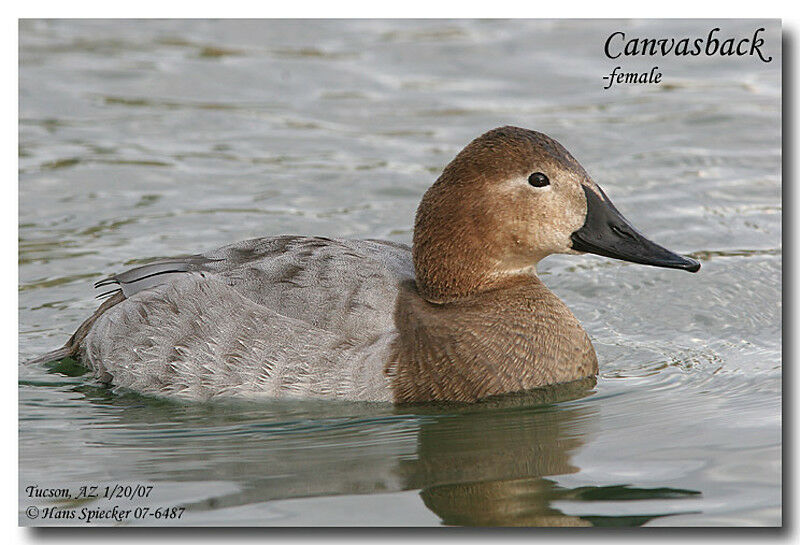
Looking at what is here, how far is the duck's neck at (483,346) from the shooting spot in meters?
6.48

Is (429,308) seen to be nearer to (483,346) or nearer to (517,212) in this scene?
(483,346)

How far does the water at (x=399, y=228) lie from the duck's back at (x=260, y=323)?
0.16 metres

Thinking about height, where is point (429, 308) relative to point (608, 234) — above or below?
below

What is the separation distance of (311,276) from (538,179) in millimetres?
1321

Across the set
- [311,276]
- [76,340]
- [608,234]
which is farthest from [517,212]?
[76,340]

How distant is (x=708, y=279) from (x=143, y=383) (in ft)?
12.9

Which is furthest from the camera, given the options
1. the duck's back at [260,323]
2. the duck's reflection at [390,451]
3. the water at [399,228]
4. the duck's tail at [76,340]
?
the duck's tail at [76,340]

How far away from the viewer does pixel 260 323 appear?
656 cm

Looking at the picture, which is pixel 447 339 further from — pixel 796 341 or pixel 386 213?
pixel 386 213

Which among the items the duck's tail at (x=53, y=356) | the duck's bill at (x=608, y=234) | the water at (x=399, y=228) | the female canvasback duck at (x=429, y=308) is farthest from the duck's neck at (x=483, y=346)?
the duck's tail at (x=53, y=356)

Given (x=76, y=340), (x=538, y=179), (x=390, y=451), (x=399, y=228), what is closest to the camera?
(x=390, y=451)

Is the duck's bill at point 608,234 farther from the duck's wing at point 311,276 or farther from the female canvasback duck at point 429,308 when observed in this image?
the duck's wing at point 311,276

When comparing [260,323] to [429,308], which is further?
[429,308]

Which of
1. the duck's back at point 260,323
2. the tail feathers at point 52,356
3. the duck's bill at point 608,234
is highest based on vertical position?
the duck's bill at point 608,234
